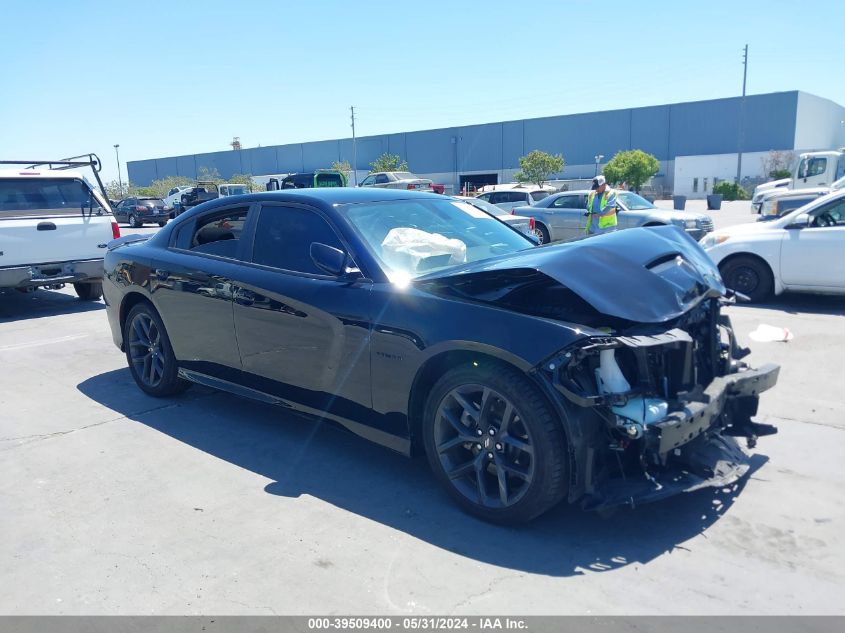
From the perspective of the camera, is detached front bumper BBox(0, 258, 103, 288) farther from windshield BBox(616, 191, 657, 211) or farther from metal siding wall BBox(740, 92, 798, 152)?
metal siding wall BBox(740, 92, 798, 152)

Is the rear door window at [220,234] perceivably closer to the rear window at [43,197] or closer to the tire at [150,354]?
the tire at [150,354]

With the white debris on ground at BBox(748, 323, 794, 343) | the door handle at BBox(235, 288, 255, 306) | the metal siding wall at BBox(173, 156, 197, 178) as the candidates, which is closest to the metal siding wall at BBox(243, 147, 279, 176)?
the metal siding wall at BBox(173, 156, 197, 178)

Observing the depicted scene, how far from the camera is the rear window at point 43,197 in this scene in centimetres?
948

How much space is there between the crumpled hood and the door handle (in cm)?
136

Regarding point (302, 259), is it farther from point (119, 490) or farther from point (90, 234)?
point (90, 234)

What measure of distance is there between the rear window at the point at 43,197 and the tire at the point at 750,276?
9.48 m

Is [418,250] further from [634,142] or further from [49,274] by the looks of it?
[634,142]

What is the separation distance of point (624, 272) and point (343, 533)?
202cm

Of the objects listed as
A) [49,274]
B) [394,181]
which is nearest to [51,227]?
[49,274]

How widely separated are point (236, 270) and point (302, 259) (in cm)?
62

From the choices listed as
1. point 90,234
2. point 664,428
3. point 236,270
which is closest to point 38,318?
point 90,234

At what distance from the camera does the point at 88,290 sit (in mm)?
10867

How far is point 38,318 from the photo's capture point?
9547 mm

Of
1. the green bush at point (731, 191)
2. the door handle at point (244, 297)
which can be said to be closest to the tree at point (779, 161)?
the green bush at point (731, 191)
